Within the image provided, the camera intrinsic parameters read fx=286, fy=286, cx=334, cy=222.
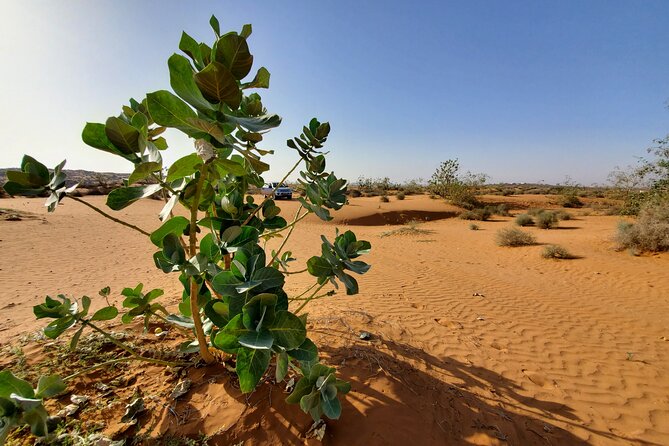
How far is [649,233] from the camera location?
9.04 metres

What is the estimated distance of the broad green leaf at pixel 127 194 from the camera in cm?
119

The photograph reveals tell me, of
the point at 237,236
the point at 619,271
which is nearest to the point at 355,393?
the point at 237,236

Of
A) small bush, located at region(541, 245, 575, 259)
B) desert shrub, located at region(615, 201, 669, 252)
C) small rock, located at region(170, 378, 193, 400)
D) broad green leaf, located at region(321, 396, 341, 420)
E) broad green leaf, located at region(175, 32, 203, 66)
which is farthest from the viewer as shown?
small bush, located at region(541, 245, 575, 259)

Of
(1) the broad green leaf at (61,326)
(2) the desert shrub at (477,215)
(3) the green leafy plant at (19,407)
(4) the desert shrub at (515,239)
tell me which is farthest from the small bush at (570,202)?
(3) the green leafy plant at (19,407)

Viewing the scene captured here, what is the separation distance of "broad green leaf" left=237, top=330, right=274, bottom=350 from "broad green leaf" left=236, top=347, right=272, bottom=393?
101 mm

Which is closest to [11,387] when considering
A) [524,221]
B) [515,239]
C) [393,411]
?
[393,411]

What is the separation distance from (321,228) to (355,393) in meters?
14.5

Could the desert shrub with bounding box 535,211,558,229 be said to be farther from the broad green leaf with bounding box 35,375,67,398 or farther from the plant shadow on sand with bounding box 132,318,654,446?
the broad green leaf with bounding box 35,375,67,398

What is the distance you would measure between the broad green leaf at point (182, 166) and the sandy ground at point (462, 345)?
1.58m

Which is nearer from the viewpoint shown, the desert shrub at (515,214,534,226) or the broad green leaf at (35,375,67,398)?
the broad green leaf at (35,375,67,398)

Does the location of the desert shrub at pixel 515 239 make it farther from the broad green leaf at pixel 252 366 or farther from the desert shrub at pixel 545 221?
the broad green leaf at pixel 252 366

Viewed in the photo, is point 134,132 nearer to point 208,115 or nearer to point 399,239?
point 208,115

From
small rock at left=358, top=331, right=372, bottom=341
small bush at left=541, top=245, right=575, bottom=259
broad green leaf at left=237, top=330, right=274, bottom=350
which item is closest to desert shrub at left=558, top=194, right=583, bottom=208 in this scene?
small bush at left=541, top=245, right=575, bottom=259

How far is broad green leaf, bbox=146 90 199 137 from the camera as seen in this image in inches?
39.9
